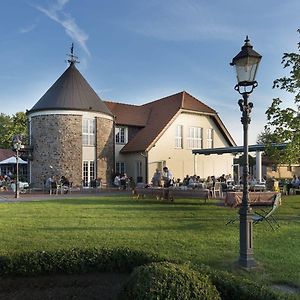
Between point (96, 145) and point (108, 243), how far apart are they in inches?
950

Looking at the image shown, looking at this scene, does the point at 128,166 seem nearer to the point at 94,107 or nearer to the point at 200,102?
the point at 94,107

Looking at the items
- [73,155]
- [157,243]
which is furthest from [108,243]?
[73,155]

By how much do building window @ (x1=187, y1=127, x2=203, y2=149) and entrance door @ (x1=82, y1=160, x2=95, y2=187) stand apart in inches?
345

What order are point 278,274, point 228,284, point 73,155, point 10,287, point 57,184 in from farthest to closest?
point 73,155 < point 57,184 < point 278,274 < point 10,287 < point 228,284

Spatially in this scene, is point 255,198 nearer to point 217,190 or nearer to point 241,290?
point 217,190

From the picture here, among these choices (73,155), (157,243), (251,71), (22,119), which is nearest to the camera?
(251,71)

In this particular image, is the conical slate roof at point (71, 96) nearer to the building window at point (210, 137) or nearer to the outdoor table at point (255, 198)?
Answer: the building window at point (210, 137)

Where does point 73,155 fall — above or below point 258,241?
above

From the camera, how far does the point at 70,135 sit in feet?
101

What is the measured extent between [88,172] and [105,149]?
2449mm

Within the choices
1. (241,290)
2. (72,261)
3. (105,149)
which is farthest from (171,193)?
(105,149)

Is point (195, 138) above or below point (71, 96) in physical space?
below

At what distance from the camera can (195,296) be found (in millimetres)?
3490

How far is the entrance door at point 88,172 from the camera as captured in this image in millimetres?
31469
